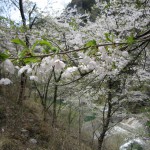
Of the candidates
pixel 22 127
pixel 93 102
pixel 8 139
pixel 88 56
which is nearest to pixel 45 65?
pixel 88 56

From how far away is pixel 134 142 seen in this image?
9609 millimetres

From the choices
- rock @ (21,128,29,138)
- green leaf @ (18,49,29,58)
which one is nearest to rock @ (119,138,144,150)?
rock @ (21,128,29,138)

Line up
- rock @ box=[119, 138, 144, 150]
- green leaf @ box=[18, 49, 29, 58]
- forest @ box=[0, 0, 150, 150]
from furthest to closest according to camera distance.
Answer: rock @ box=[119, 138, 144, 150], forest @ box=[0, 0, 150, 150], green leaf @ box=[18, 49, 29, 58]

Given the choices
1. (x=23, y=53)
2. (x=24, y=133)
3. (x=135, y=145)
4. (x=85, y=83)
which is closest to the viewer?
(x=23, y=53)

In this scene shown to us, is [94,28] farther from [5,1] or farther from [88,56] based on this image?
[88,56]

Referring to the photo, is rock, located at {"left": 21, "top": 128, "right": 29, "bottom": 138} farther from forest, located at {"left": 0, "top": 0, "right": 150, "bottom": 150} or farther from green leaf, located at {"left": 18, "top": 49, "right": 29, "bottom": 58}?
green leaf, located at {"left": 18, "top": 49, "right": 29, "bottom": 58}

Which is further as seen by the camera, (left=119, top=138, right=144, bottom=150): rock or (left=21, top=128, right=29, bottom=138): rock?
(left=119, top=138, right=144, bottom=150): rock

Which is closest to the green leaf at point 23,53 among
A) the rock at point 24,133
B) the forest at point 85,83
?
the forest at point 85,83

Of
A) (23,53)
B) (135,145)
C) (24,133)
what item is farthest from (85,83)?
(135,145)

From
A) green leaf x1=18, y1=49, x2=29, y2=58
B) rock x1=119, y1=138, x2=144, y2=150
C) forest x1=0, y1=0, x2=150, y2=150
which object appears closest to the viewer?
green leaf x1=18, y1=49, x2=29, y2=58

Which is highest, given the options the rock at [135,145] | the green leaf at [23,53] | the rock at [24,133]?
the green leaf at [23,53]

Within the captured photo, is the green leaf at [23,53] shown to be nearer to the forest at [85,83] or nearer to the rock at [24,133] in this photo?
the forest at [85,83]

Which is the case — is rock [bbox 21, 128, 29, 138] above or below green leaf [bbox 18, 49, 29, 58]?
below

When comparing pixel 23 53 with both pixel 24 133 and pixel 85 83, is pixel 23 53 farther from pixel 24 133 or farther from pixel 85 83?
pixel 24 133
